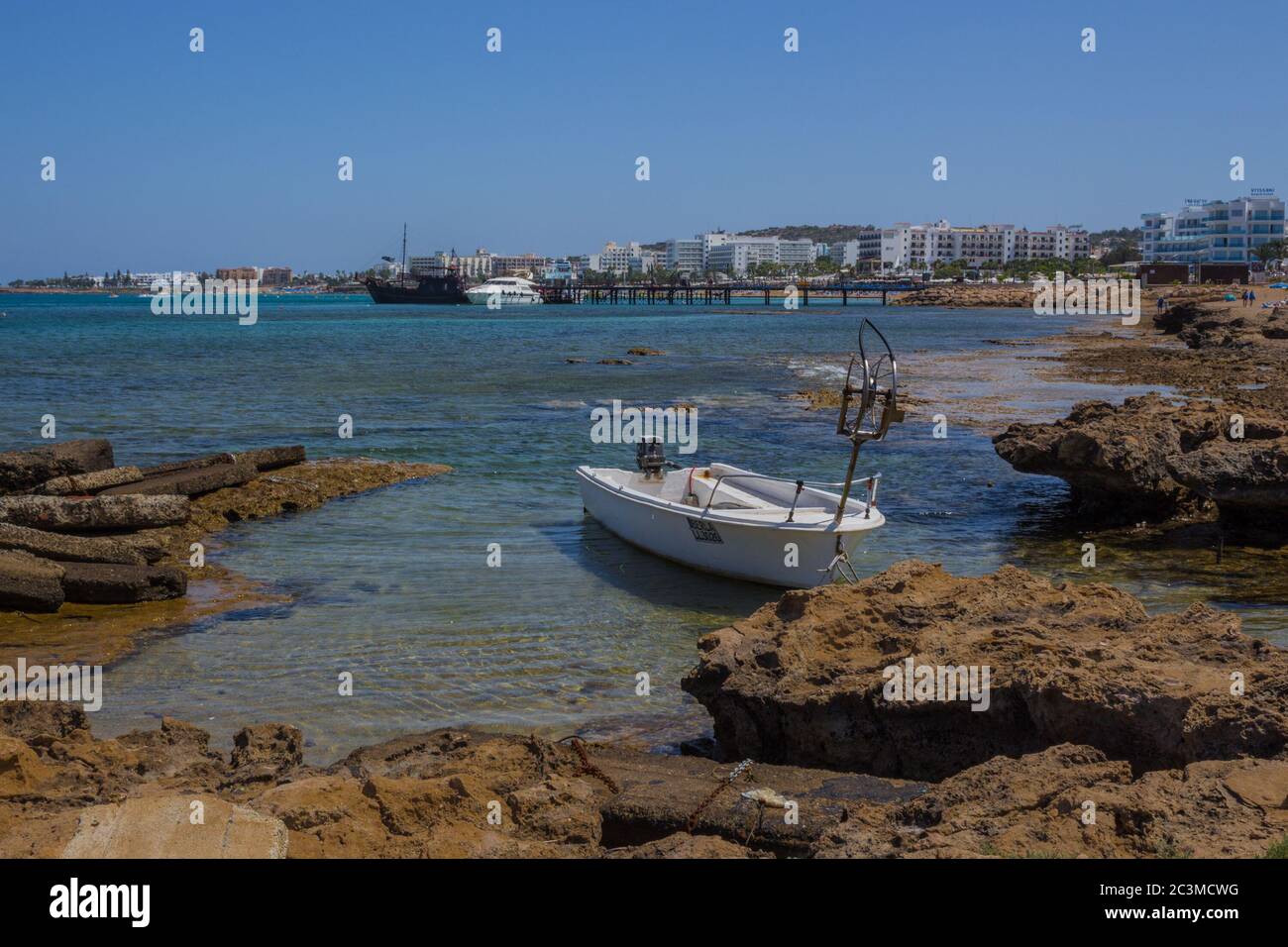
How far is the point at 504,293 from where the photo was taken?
161 m

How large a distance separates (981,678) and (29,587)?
9610 millimetres

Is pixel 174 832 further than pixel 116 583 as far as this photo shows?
No

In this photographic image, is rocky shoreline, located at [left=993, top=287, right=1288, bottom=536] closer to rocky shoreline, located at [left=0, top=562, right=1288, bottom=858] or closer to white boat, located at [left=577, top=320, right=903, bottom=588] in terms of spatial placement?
white boat, located at [left=577, top=320, right=903, bottom=588]

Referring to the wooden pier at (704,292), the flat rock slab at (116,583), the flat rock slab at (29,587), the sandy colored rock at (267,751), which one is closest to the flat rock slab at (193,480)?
the flat rock slab at (116,583)

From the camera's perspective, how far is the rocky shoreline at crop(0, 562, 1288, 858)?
5020 millimetres

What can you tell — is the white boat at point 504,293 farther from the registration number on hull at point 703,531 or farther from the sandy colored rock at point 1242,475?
the sandy colored rock at point 1242,475

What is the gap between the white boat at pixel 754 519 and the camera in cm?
1277

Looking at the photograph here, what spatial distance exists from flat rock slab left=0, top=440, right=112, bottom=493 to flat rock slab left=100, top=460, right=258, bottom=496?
848 mm

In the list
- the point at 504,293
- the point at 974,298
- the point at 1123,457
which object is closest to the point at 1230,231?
the point at 974,298

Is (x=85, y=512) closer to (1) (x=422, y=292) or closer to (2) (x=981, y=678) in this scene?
(2) (x=981, y=678)

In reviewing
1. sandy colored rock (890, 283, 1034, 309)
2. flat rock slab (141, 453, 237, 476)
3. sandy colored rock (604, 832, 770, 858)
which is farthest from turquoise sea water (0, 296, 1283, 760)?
sandy colored rock (890, 283, 1034, 309)

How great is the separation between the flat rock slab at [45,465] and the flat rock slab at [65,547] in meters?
3.69
